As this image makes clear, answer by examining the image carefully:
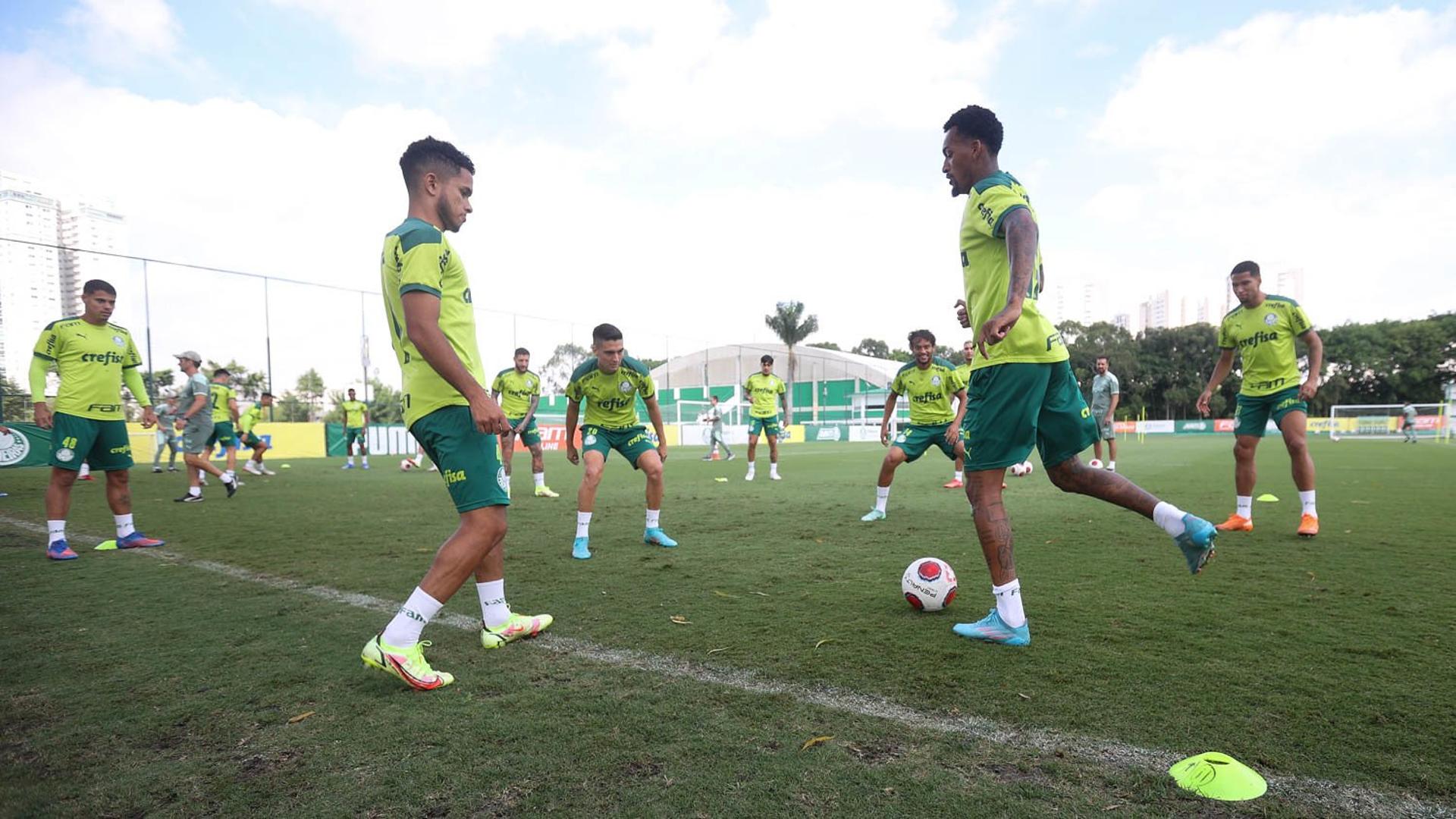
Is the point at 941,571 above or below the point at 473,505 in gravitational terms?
below

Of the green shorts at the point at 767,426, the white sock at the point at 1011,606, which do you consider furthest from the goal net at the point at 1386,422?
the white sock at the point at 1011,606

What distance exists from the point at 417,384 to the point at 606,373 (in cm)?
291

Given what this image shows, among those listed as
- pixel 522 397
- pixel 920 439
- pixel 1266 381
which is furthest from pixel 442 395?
pixel 522 397

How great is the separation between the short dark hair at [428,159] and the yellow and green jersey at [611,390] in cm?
276

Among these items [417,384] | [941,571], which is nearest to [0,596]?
[417,384]

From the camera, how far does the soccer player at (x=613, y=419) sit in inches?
228

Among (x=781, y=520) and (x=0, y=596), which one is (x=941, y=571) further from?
(x=0, y=596)

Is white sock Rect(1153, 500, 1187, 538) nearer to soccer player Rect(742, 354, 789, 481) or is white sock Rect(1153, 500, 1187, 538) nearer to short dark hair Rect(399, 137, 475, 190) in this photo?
short dark hair Rect(399, 137, 475, 190)

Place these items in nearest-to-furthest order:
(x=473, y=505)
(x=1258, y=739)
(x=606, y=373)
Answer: (x=1258, y=739) < (x=473, y=505) < (x=606, y=373)

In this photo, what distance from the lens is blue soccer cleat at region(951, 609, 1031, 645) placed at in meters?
3.13

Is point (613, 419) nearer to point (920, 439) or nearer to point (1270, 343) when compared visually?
point (920, 439)

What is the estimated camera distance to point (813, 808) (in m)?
1.81

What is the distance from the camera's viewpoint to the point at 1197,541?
3133mm

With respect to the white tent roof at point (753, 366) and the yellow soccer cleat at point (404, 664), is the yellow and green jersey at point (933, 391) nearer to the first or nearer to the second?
the yellow soccer cleat at point (404, 664)
